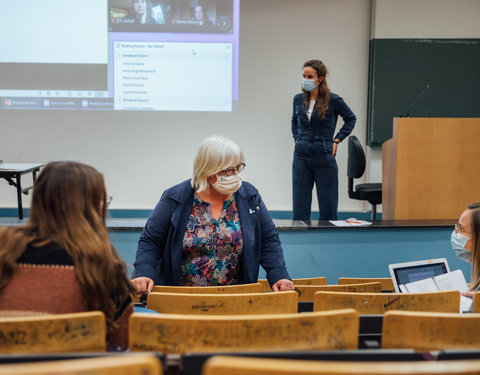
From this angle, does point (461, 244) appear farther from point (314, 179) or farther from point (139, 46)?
point (139, 46)

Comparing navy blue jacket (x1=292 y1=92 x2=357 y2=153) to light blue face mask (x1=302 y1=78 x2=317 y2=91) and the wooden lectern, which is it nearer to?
light blue face mask (x1=302 y1=78 x2=317 y2=91)

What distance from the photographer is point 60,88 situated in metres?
5.84

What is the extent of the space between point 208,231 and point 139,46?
12.0ft

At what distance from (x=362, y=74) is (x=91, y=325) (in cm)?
563

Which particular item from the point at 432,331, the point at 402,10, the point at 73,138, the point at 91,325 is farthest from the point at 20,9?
the point at 432,331

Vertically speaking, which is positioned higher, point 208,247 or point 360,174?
point 360,174

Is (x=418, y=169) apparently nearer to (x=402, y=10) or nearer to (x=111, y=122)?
(x=402, y=10)

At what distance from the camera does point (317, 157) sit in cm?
429

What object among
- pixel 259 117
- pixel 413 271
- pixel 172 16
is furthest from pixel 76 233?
pixel 259 117

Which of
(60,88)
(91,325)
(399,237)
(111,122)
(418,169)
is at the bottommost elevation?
(399,237)

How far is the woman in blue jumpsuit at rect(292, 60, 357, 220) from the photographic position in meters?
4.27

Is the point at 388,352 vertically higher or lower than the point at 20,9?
lower

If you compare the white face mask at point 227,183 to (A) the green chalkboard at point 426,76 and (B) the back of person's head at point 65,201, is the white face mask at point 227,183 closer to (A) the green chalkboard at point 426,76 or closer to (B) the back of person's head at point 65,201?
(B) the back of person's head at point 65,201

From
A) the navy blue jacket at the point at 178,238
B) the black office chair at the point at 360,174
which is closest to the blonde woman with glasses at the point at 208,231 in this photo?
the navy blue jacket at the point at 178,238
